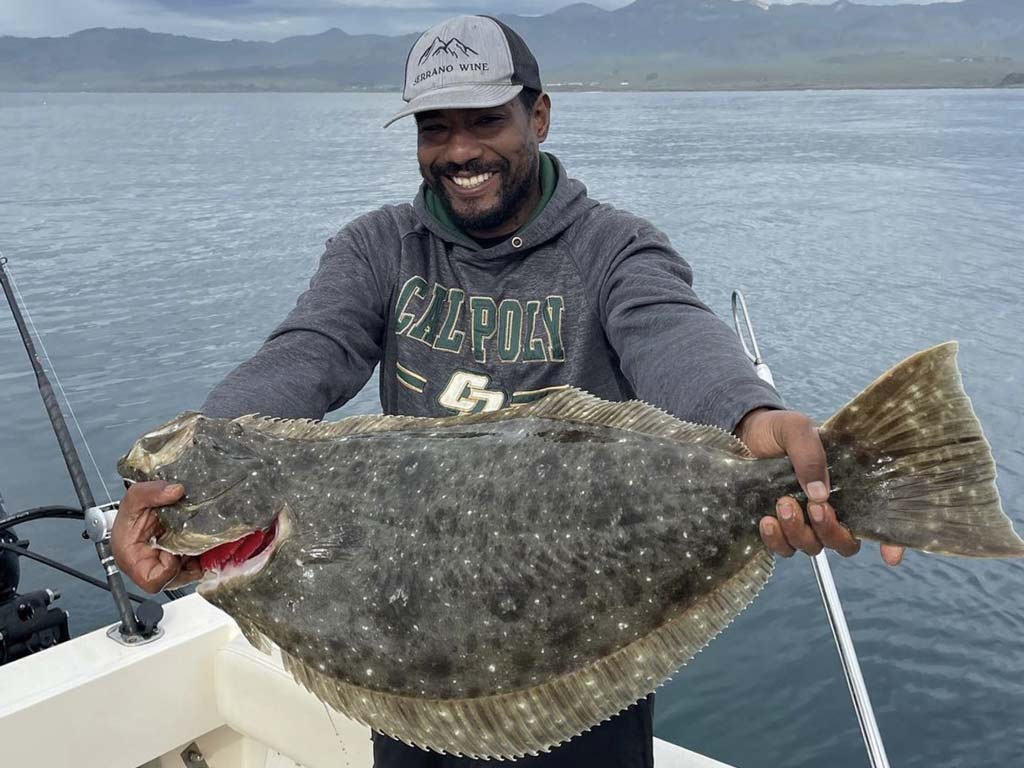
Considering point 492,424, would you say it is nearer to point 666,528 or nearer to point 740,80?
point 666,528

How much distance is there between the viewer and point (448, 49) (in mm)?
2852

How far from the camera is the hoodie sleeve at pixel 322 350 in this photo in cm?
261

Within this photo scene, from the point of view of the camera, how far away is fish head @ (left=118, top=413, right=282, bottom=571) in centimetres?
209

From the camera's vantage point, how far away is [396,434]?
7.07ft

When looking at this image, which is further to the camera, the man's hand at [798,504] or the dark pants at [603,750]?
the dark pants at [603,750]

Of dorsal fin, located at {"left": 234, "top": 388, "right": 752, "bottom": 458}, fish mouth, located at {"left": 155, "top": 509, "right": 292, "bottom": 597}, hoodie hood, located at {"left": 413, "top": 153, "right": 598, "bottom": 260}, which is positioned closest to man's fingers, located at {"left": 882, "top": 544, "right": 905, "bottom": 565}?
dorsal fin, located at {"left": 234, "top": 388, "right": 752, "bottom": 458}

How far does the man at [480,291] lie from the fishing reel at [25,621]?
6.84 feet

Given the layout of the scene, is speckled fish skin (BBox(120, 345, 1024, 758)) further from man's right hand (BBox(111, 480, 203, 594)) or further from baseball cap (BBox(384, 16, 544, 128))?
baseball cap (BBox(384, 16, 544, 128))

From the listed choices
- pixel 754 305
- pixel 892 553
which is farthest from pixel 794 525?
pixel 754 305

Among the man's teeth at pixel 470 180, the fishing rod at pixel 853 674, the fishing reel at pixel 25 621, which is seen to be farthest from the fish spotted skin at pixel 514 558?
the fishing reel at pixel 25 621

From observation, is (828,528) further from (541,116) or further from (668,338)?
(541,116)

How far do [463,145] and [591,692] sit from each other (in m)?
1.74

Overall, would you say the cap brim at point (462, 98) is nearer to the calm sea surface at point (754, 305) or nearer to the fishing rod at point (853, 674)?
the fishing rod at point (853, 674)

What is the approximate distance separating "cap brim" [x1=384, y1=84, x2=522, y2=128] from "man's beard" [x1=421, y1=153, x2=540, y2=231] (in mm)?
201
